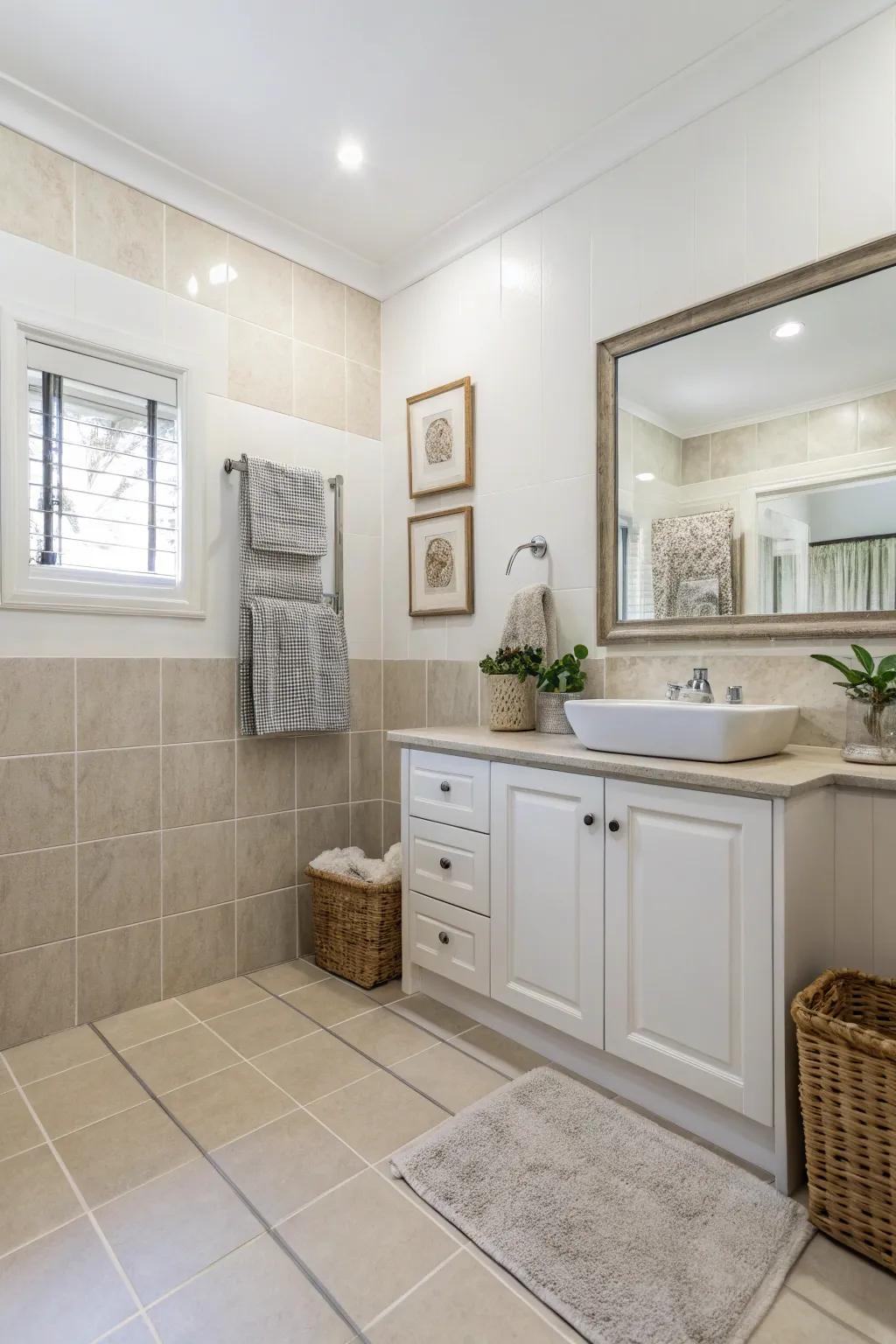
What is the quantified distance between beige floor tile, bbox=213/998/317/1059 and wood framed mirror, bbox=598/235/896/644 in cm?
146

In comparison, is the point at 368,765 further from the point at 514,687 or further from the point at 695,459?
the point at 695,459

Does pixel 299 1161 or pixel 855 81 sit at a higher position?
pixel 855 81

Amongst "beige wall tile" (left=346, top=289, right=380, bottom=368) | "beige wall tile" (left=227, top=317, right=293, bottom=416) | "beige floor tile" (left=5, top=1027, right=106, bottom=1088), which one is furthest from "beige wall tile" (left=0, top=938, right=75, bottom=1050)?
"beige wall tile" (left=346, top=289, right=380, bottom=368)

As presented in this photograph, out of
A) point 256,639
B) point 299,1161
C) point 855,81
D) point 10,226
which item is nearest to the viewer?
point 299,1161

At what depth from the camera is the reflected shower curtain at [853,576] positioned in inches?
67.1

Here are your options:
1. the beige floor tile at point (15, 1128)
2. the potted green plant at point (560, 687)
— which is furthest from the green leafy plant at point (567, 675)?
the beige floor tile at point (15, 1128)

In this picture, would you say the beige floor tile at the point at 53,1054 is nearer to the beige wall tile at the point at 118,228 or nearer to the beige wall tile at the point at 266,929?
the beige wall tile at the point at 266,929

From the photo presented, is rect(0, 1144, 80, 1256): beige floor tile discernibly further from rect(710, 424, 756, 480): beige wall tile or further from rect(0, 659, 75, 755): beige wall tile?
rect(710, 424, 756, 480): beige wall tile

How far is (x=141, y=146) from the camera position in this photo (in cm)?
221

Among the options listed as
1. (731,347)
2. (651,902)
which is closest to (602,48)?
(731,347)

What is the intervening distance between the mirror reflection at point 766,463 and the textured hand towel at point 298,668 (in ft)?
3.50

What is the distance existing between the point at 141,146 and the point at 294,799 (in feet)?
6.97

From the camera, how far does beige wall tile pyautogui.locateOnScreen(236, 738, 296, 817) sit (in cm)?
254

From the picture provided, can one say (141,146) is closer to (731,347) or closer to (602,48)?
(602,48)
